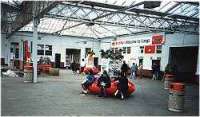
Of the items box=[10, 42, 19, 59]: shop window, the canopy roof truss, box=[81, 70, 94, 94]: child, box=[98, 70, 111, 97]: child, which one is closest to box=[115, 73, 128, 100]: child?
box=[98, 70, 111, 97]: child

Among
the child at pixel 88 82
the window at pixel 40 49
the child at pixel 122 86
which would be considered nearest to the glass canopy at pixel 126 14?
the child at pixel 88 82

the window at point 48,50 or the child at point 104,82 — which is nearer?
the child at point 104,82

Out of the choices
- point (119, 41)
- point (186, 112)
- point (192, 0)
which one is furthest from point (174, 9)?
point (119, 41)

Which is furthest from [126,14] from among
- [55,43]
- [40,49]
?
[55,43]

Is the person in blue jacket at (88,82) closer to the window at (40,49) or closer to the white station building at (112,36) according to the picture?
the white station building at (112,36)

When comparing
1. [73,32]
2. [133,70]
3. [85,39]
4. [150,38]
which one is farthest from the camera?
[85,39]

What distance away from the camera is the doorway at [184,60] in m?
27.5

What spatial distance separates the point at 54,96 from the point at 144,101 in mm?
4025

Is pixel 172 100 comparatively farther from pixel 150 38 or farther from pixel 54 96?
pixel 150 38

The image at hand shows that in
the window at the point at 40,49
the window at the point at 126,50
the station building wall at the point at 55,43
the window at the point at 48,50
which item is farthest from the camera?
the window at the point at 48,50

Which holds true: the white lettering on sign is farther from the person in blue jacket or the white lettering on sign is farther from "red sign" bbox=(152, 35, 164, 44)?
the person in blue jacket

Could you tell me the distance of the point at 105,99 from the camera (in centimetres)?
1286

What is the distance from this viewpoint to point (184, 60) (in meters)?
28.7

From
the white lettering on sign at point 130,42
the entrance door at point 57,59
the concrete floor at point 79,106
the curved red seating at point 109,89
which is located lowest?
the concrete floor at point 79,106
